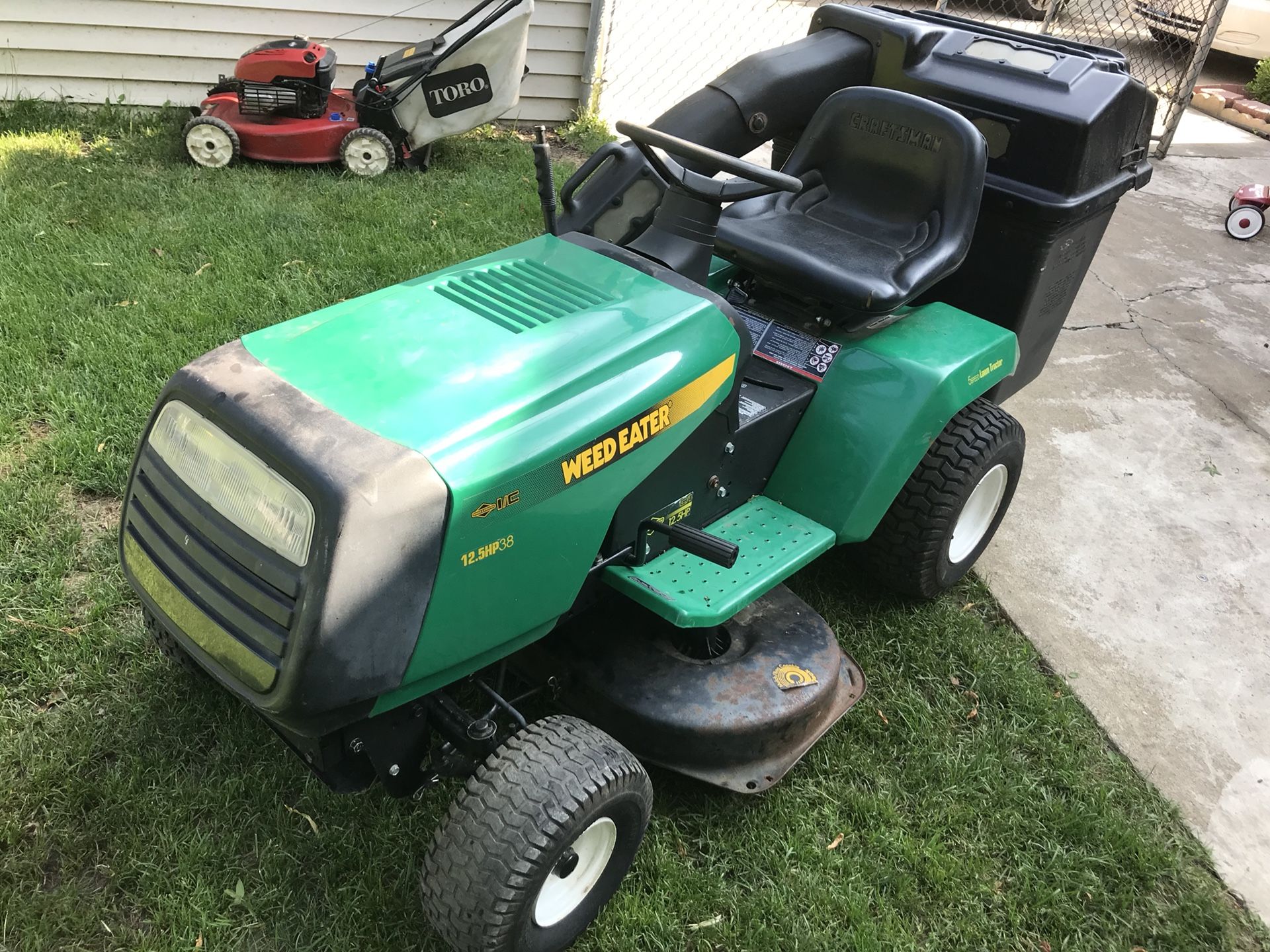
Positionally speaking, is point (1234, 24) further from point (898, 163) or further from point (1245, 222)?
point (898, 163)

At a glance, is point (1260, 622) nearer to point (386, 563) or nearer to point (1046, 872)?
point (1046, 872)

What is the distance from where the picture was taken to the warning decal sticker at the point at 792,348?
8.46 ft

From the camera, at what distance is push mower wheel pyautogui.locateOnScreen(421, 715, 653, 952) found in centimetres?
170

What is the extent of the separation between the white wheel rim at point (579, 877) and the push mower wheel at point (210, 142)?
13.3ft

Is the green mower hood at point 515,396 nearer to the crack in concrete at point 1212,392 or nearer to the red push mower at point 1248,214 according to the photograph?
the crack in concrete at point 1212,392

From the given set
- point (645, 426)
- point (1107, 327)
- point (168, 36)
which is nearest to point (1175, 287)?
point (1107, 327)

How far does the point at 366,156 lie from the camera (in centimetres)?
495

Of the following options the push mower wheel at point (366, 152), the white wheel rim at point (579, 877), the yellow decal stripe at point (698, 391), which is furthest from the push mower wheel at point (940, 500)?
the push mower wheel at point (366, 152)

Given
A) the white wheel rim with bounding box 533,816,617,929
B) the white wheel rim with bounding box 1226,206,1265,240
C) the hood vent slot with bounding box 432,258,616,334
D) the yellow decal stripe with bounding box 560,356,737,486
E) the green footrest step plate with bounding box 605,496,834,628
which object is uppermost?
the hood vent slot with bounding box 432,258,616,334

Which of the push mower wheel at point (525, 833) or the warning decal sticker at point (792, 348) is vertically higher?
the warning decal sticker at point (792, 348)

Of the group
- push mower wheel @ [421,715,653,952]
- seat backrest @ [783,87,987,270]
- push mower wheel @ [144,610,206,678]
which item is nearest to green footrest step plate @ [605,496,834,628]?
push mower wheel @ [421,715,653,952]

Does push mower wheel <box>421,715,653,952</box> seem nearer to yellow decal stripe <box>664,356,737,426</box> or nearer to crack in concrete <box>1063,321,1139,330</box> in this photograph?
yellow decal stripe <box>664,356,737,426</box>

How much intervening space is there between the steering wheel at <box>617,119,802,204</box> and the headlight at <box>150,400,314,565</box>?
3.44 feet

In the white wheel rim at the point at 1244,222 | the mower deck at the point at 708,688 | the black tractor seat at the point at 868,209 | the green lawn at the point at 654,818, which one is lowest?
the green lawn at the point at 654,818
